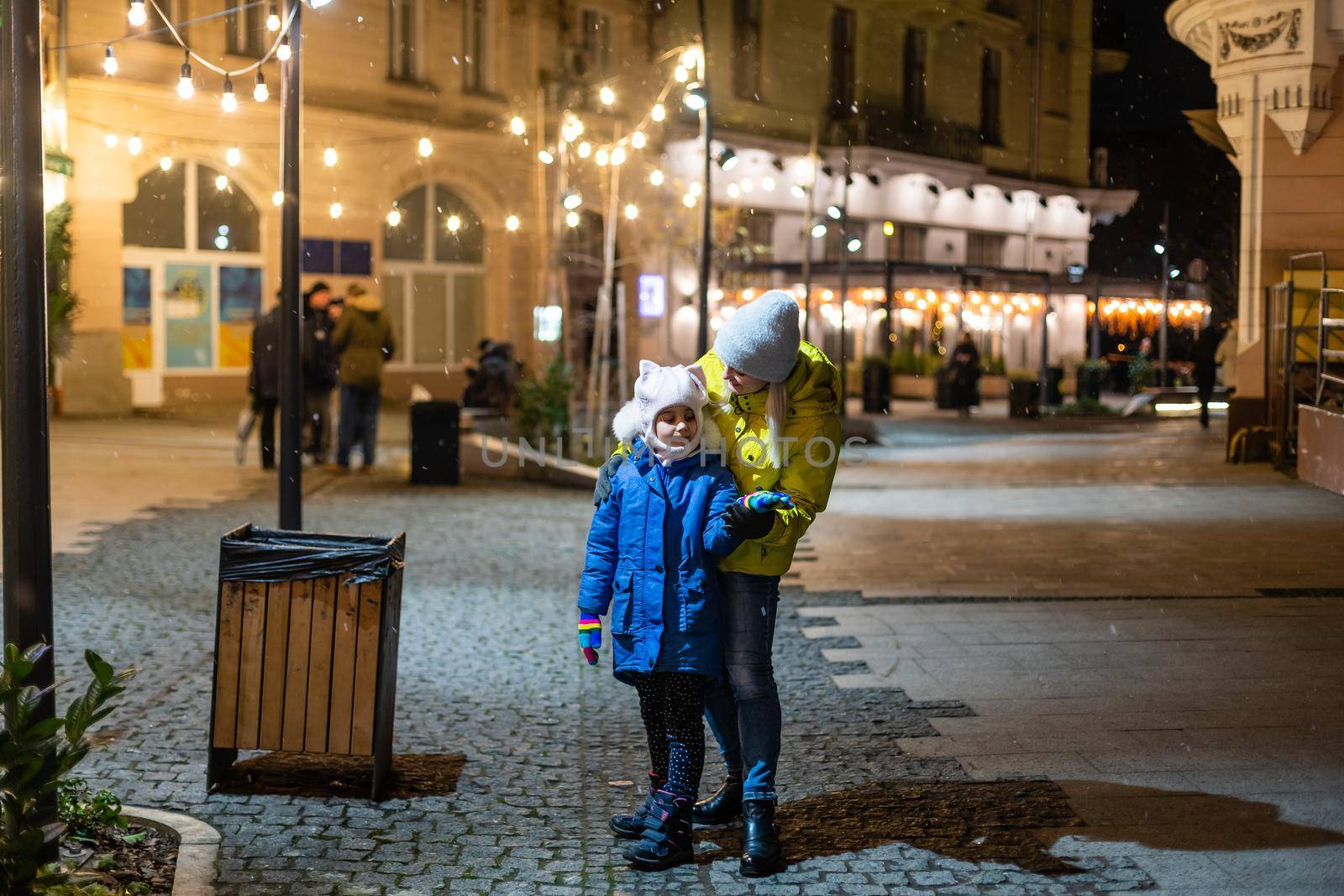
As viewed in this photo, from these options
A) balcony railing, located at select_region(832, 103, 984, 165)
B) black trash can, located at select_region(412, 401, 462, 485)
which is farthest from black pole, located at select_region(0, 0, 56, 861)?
balcony railing, located at select_region(832, 103, 984, 165)

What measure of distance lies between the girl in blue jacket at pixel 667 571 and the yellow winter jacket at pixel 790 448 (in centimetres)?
7

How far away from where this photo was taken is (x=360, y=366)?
52.1 ft

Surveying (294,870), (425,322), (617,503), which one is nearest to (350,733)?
(294,870)

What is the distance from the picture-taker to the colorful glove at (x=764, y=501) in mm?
4414

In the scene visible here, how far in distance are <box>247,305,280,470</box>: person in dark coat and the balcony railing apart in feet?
76.8

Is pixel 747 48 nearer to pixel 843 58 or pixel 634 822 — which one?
pixel 843 58

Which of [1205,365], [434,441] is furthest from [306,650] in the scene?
[1205,365]

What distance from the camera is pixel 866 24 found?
3822 centimetres

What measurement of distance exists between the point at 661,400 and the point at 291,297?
458 cm

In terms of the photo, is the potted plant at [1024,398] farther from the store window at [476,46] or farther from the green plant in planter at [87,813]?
the green plant in planter at [87,813]

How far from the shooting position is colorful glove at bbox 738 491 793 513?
14.5 ft

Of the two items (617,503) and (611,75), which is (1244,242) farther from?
(611,75)

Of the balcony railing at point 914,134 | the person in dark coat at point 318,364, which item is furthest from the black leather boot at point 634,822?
the balcony railing at point 914,134

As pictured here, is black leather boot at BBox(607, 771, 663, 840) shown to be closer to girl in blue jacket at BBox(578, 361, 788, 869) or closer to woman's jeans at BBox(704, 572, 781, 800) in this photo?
girl in blue jacket at BBox(578, 361, 788, 869)
